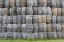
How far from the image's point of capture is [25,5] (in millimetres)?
12039

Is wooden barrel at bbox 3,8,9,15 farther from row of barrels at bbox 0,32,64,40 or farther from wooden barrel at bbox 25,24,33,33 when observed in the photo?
wooden barrel at bbox 25,24,33,33

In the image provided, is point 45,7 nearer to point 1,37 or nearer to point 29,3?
point 29,3

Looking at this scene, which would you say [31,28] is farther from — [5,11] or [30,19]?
[5,11]

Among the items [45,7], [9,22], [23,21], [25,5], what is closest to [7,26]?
[9,22]

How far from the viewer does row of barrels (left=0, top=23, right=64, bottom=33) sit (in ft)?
37.6

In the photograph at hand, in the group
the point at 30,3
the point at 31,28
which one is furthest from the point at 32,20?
the point at 30,3

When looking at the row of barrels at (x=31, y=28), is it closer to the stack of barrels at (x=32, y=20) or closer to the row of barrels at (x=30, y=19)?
the stack of barrels at (x=32, y=20)

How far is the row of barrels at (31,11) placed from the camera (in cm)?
1186

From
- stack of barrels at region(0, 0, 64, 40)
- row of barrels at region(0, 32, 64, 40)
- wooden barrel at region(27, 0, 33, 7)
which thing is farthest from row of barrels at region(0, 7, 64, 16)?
row of barrels at region(0, 32, 64, 40)

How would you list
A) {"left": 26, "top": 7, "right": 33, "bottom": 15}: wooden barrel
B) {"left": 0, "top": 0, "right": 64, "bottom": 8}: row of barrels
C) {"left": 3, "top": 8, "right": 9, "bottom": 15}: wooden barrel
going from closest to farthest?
{"left": 26, "top": 7, "right": 33, "bottom": 15}: wooden barrel → {"left": 0, "top": 0, "right": 64, "bottom": 8}: row of barrels → {"left": 3, "top": 8, "right": 9, "bottom": 15}: wooden barrel

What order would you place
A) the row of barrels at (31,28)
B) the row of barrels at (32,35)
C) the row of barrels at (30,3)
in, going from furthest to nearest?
the row of barrels at (30,3)
the row of barrels at (31,28)
the row of barrels at (32,35)

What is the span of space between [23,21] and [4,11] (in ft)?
5.46

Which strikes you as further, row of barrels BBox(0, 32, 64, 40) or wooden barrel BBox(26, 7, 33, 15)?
wooden barrel BBox(26, 7, 33, 15)

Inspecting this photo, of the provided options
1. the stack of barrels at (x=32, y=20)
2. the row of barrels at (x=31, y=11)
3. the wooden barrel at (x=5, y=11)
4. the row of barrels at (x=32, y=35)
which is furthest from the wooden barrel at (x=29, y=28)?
the wooden barrel at (x=5, y=11)
